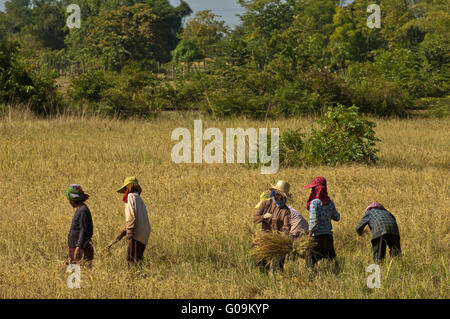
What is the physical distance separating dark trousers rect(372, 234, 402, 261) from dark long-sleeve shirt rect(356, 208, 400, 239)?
69 millimetres

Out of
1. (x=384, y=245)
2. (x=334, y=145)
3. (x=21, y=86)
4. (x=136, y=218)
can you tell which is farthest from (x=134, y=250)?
(x=21, y=86)

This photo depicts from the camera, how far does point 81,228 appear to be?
20.3ft

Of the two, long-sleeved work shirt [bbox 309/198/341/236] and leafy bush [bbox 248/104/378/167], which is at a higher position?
leafy bush [bbox 248/104/378/167]

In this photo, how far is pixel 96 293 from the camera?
232 inches

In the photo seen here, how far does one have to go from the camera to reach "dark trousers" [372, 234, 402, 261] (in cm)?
677

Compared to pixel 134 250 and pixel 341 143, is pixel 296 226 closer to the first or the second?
pixel 134 250

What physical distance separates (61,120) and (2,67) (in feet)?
16.3

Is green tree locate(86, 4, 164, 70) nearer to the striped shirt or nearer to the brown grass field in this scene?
the brown grass field

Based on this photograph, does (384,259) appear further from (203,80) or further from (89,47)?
(89,47)

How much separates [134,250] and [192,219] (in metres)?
2.24

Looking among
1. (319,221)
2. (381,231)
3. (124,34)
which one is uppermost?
Answer: (124,34)

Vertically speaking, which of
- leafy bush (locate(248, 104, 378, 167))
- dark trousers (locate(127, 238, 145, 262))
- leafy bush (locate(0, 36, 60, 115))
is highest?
leafy bush (locate(0, 36, 60, 115))

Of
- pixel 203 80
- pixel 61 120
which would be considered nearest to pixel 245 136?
pixel 61 120

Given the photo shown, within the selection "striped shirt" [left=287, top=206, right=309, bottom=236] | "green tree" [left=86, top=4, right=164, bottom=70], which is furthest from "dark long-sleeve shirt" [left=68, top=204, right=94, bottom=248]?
"green tree" [left=86, top=4, right=164, bottom=70]
